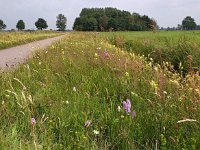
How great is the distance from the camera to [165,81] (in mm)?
5070

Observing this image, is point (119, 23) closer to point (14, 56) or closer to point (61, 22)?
point (14, 56)

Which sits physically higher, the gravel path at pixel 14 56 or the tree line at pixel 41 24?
the gravel path at pixel 14 56

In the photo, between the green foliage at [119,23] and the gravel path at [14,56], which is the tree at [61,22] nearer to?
the green foliage at [119,23]

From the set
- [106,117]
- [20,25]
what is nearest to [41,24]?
[20,25]

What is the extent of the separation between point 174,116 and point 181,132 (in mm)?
320

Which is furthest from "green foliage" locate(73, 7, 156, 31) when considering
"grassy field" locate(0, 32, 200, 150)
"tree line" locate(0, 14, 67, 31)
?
"tree line" locate(0, 14, 67, 31)

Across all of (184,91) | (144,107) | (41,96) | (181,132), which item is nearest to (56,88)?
(41,96)

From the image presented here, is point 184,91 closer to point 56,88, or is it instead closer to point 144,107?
point 144,107

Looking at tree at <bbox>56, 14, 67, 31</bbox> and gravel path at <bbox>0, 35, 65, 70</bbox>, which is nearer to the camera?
gravel path at <bbox>0, 35, 65, 70</bbox>

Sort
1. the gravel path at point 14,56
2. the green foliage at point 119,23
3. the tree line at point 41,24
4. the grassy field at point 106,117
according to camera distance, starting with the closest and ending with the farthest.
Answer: the grassy field at point 106,117, the gravel path at point 14,56, the green foliage at point 119,23, the tree line at point 41,24

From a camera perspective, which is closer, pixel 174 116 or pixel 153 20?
pixel 174 116

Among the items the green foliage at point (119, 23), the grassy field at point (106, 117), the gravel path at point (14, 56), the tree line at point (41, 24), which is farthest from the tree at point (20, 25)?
the grassy field at point (106, 117)

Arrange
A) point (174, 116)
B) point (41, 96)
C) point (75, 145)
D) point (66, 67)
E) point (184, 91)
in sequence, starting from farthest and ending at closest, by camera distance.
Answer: point (66, 67), point (41, 96), point (184, 91), point (174, 116), point (75, 145)

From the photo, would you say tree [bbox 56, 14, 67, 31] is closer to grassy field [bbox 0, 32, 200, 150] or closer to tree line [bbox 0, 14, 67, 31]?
tree line [bbox 0, 14, 67, 31]
